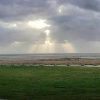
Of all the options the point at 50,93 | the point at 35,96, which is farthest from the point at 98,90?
the point at 35,96

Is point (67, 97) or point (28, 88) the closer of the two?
point (67, 97)

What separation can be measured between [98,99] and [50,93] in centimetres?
397

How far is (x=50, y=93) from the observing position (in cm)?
2545

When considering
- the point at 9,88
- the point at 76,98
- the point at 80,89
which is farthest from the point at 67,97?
the point at 9,88

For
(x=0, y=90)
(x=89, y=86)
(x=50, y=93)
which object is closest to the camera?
(x=50, y=93)

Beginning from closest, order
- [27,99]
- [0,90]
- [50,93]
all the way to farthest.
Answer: [27,99], [50,93], [0,90]

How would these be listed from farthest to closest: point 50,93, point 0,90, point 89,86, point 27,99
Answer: point 89,86, point 0,90, point 50,93, point 27,99

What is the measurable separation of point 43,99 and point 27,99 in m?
0.99

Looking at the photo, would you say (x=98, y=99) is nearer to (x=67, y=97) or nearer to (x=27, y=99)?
(x=67, y=97)

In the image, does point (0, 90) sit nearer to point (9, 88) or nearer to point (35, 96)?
point (9, 88)

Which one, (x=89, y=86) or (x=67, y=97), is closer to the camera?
(x=67, y=97)

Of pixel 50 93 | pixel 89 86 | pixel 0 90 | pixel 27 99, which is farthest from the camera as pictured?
pixel 89 86

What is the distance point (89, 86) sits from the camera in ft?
98.3

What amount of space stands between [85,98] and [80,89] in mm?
4798
